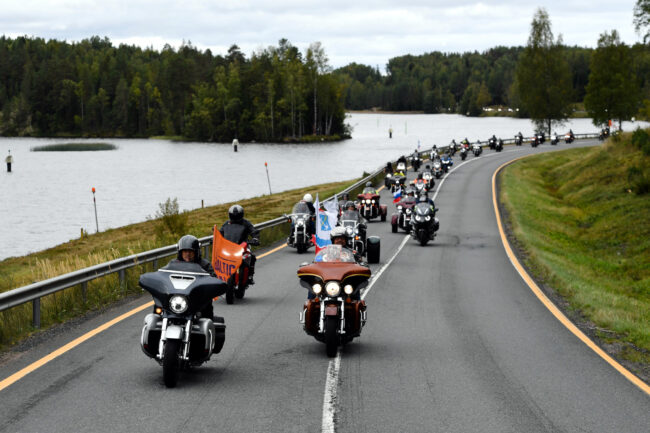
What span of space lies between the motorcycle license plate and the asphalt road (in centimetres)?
64

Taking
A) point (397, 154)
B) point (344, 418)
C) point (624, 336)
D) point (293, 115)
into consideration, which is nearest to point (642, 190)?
point (624, 336)

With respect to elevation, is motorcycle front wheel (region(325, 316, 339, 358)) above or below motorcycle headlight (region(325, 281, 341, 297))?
below

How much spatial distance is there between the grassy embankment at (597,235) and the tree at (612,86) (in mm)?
46645

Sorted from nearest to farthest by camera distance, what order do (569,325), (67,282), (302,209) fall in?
(67,282), (569,325), (302,209)

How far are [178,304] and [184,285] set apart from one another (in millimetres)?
227

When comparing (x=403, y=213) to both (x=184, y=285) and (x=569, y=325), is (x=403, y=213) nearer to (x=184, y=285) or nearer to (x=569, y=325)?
(x=569, y=325)

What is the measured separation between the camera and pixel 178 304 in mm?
8234

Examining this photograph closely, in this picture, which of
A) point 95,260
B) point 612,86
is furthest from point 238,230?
point 612,86

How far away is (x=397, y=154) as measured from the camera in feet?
358

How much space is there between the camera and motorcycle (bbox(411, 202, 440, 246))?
26016mm

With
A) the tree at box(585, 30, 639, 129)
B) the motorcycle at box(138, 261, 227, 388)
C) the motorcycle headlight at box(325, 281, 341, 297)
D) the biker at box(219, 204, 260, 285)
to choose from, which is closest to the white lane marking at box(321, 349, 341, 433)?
the motorcycle headlight at box(325, 281, 341, 297)

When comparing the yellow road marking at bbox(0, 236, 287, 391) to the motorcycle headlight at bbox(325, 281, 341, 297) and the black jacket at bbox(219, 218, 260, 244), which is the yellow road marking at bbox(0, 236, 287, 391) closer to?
the black jacket at bbox(219, 218, 260, 244)

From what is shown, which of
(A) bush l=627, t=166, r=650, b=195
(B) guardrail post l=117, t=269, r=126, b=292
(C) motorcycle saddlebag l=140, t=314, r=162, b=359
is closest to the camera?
(C) motorcycle saddlebag l=140, t=314, r=162, b=359

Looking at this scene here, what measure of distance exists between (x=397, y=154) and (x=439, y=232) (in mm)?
78756
